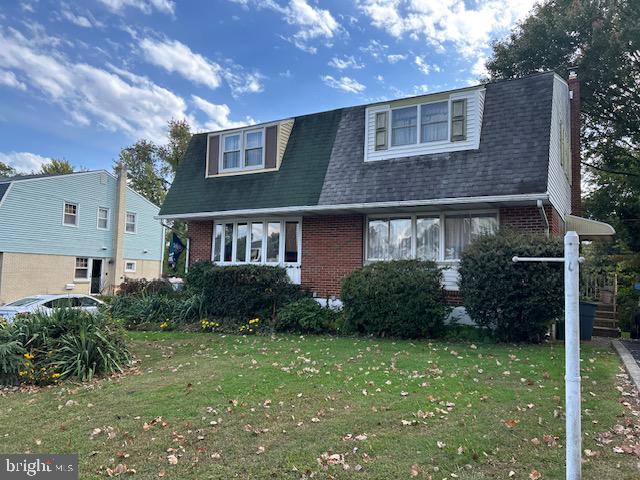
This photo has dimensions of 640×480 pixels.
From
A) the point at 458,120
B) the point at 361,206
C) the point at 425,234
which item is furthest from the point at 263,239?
the point at 458,120

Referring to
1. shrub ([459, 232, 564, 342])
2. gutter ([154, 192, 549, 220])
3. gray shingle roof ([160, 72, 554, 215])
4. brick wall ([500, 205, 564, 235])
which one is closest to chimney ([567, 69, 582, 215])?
gray shingle roof ([160, 72, 554, 215])

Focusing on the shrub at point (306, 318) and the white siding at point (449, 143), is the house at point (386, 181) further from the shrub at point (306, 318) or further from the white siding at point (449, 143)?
the shrub at point (306, 318)

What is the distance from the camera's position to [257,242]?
1591 centimetres

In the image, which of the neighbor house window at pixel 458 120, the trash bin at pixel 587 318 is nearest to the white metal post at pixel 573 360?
the neighbor house window at pixel 458 120

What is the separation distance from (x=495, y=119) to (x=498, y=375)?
778 cm

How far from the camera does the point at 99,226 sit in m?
30.1

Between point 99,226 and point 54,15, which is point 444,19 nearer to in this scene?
point 54,15

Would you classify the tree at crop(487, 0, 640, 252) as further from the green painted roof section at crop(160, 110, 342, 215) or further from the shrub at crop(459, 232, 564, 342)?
the shrub at crop(459, 232, 564, 342)

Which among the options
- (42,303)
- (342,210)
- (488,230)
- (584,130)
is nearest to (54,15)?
(42,303)

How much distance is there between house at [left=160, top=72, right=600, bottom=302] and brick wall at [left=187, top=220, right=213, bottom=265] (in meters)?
0.05

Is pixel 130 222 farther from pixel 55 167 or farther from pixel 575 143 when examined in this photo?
pixel 575 143

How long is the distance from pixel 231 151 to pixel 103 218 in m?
17.8

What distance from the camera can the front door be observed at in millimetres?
30156

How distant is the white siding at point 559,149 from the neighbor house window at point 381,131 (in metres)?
4.47
